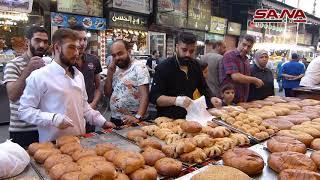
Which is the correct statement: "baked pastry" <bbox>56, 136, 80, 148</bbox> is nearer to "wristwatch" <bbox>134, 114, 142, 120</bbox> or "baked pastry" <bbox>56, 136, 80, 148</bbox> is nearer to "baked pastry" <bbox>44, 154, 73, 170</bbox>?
"baked pastry" <bbox>44, 154, 73, 170</bbox>

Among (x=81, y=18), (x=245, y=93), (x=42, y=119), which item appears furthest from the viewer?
(x=81, y=18)

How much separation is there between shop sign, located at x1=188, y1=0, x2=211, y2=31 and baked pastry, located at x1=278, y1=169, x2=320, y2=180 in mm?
12841

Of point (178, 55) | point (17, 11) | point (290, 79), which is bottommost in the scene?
point (290, 79)

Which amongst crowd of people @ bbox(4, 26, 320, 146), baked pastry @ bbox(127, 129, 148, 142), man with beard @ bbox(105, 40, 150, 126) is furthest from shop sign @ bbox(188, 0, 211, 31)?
baked pastry @ bbox(127, 129, 148, 142)

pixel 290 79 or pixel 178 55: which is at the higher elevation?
pixel 178 55

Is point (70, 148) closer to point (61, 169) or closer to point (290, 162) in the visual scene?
point (61, 169)

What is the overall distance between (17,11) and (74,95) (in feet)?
19.5

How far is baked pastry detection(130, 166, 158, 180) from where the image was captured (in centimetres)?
157

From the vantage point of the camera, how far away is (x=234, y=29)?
671 inches

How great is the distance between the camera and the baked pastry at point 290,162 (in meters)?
1.73

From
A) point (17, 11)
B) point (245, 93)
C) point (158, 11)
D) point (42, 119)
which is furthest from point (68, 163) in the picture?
point (158, 11)

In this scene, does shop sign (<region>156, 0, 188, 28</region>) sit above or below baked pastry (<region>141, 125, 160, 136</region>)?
above

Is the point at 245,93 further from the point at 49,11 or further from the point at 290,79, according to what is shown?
the point at 49,11

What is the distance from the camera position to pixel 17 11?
7340mm
